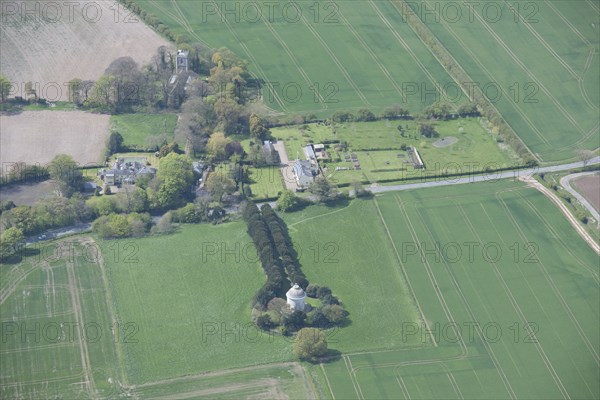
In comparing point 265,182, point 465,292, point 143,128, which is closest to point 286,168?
point 265,182

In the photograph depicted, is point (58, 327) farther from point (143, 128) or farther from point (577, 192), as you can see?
point (577, 192)

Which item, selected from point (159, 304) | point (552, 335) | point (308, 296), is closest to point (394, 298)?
point (308, 296)

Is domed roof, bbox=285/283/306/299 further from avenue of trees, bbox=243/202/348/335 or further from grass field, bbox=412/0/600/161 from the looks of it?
grass field, bbox=412/0/600/161

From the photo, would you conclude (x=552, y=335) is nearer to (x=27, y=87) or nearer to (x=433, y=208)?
(x=433, y=208)

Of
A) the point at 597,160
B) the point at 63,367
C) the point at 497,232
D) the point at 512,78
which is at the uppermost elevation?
the point at 512,78

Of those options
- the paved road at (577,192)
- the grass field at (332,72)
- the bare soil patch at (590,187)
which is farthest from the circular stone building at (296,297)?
the bare soil patch at (590,187)

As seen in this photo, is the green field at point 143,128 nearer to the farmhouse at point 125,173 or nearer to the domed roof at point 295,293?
the farmhouse at point 125,173
